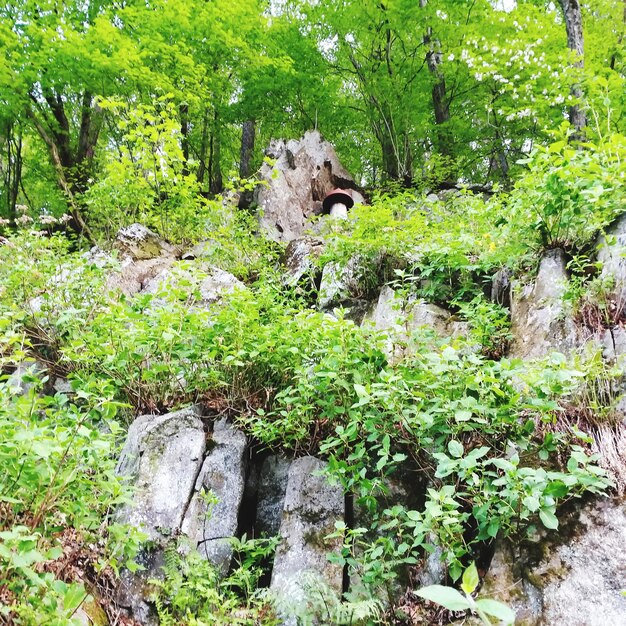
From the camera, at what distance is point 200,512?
350 cm

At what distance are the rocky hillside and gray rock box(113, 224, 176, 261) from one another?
9.51 ft

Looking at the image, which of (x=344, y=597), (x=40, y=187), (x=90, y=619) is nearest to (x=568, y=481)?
(x=344, y=597)

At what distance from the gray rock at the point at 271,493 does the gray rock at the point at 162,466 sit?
0.61 metres

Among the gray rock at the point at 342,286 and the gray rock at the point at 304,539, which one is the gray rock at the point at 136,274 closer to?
the gray rock at the point at 342,286

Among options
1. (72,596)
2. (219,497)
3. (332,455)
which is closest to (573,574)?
(332,455)

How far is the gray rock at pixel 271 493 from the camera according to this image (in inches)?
146

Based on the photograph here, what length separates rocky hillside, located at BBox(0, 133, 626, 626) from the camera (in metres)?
2.49

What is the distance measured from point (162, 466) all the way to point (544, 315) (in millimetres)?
3765

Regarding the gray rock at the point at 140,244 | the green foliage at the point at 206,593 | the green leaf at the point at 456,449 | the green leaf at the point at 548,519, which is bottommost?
the green foliage at the point at 206,593

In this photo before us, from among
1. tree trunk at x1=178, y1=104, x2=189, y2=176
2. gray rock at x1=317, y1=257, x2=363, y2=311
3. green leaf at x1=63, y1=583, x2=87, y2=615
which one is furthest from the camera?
tree trunk at x1=178, y1=104, x2=189, y2=176

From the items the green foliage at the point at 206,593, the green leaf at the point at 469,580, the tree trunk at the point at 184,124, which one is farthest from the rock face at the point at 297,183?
the green leaf at the point at 469,580

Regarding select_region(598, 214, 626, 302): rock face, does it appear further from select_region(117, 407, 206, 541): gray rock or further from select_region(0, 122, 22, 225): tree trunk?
select_region(0, 122, 22, 225): tree trunk

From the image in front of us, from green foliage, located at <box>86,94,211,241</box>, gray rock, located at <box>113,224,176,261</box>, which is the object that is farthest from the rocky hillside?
green foliage, located at <box>86,94,211,241</box>

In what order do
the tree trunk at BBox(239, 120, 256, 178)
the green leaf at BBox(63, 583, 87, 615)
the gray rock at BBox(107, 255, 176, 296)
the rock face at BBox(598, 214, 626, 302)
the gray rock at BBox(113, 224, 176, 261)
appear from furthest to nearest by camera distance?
the tree trunk at BBox(239, 120, 256, 178)
the gray rock at BBox(113, 224, 176, 261)
the gray rock at BBox(107, 255, 176, 296)
the rock face at BBox(598, 214, 626, 302)
the green leaf at BBox(63, 583, 87, 615)
